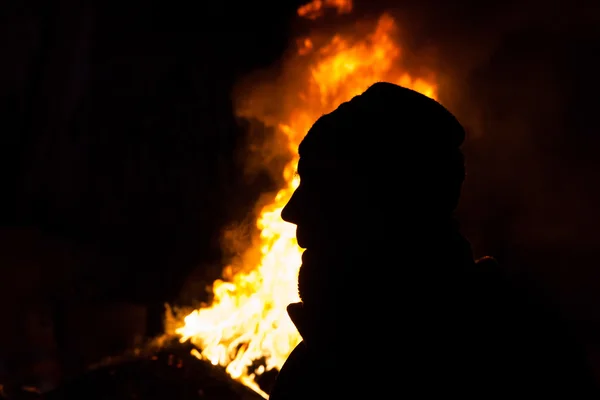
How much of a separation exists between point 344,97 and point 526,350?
181 inches

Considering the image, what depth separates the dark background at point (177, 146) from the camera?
4832 mm

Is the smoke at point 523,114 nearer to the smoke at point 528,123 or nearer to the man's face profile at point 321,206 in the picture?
the smoke at point 528,123

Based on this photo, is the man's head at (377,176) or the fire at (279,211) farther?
the fire at (279,211)

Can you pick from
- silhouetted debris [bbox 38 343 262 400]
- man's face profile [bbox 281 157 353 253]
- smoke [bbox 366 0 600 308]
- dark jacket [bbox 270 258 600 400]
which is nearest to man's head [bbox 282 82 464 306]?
man's face profile [bbox 281 157 353 253]

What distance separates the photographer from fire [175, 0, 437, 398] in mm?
5336

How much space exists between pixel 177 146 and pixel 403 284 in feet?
20.0

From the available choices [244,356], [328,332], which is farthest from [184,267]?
[328,332]

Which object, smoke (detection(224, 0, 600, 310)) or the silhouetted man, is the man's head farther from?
smoke (detection(224, 0, 600, 310))

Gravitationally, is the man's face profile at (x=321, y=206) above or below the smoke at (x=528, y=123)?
below

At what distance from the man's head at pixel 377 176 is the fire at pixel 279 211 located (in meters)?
3.67

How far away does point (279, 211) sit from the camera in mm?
5941

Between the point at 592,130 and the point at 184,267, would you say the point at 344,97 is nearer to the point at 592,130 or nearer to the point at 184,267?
the point at 592,130

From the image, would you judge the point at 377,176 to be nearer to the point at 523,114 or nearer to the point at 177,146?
the point at 523,114

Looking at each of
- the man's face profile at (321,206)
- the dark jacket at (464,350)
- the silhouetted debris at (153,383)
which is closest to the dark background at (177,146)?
the silhouetted debris at (153,383)
